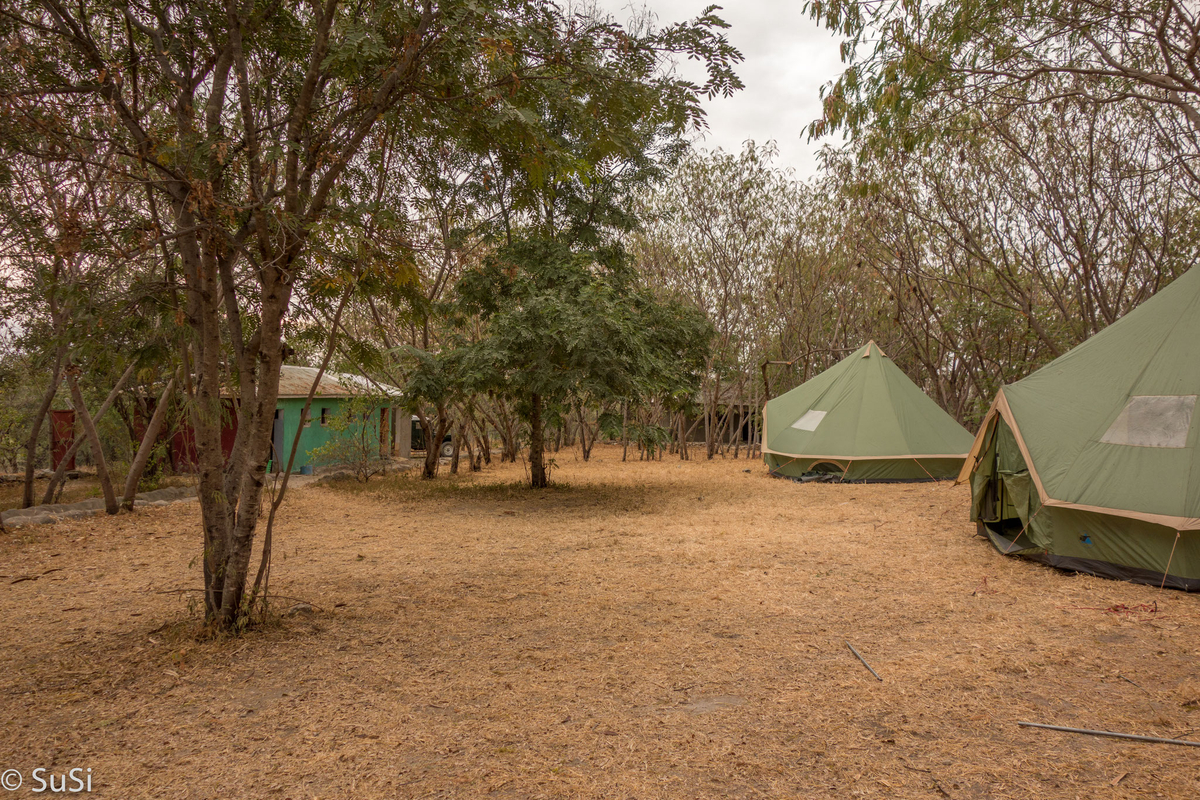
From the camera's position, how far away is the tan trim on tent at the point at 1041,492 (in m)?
5.27

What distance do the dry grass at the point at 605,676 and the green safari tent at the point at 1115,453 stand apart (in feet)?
1.25

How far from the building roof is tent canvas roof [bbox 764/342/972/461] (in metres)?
8.29

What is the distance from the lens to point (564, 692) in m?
3.56

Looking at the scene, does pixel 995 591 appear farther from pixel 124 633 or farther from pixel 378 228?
pixel 124 633

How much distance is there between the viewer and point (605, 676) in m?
3.79

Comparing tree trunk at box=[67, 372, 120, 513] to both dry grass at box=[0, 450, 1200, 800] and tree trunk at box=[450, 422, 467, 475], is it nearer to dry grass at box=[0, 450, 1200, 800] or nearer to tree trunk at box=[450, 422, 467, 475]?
dry grass at box=[0, 450, 1200, 800]

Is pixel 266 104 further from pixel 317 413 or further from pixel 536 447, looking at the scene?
pixel 317 413

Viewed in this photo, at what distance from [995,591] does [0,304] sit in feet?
31.4

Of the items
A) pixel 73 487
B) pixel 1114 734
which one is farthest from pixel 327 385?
pixel 1114 734

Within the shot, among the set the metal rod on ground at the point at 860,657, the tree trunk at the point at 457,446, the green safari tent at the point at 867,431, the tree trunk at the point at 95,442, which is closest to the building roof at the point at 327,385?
the tree trunk at the point at 457,446

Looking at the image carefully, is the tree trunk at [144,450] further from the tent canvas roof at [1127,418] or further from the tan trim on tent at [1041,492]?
the tent canvas roof at [1127,418]

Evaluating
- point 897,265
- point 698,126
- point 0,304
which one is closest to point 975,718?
point 698,126

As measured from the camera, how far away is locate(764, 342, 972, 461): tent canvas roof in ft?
42.2

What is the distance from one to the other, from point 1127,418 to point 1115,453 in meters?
0.40
